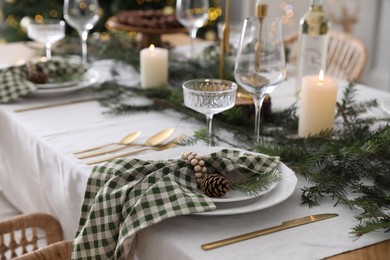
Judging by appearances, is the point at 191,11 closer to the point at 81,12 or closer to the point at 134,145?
the point at 81,12

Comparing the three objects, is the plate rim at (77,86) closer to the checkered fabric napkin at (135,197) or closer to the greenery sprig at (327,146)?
the greenery sprig at (327,146)

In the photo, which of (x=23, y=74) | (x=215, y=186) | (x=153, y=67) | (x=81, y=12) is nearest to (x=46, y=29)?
(x=81, y=12)

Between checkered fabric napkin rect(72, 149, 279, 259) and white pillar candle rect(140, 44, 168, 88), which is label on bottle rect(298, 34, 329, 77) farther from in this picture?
checkered fabric napkin rect(72, 149, 279, 259)

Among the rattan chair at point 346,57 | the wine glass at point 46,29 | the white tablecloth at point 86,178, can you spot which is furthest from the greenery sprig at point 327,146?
the rattan chair at point 346,57

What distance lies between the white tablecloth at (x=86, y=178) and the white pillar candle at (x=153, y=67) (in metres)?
0.16

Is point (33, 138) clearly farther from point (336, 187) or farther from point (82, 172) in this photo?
point (336, 187)

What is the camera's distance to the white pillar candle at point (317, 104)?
135 cm

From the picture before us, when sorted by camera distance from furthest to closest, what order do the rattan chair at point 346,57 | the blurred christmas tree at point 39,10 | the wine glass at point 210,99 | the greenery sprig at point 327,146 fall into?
the blurred christmas tree at point 39,10 < the rattan chair at point 346,57 < the wine glass at point 210,99 < the greenery sprig at point 327,146

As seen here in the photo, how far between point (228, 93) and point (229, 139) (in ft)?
0.62

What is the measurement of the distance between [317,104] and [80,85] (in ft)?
2.13

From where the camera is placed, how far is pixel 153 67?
1.71 m

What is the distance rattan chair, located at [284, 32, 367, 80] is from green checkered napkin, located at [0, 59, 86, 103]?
797 mm

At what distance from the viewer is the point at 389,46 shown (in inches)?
150

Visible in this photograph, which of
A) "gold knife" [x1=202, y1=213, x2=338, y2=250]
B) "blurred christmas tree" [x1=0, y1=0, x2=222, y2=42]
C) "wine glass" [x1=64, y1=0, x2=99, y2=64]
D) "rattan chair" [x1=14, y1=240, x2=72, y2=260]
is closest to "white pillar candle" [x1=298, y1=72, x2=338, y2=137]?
"gold knife" [x1=202, y1=213, x2=338, y2=250]
